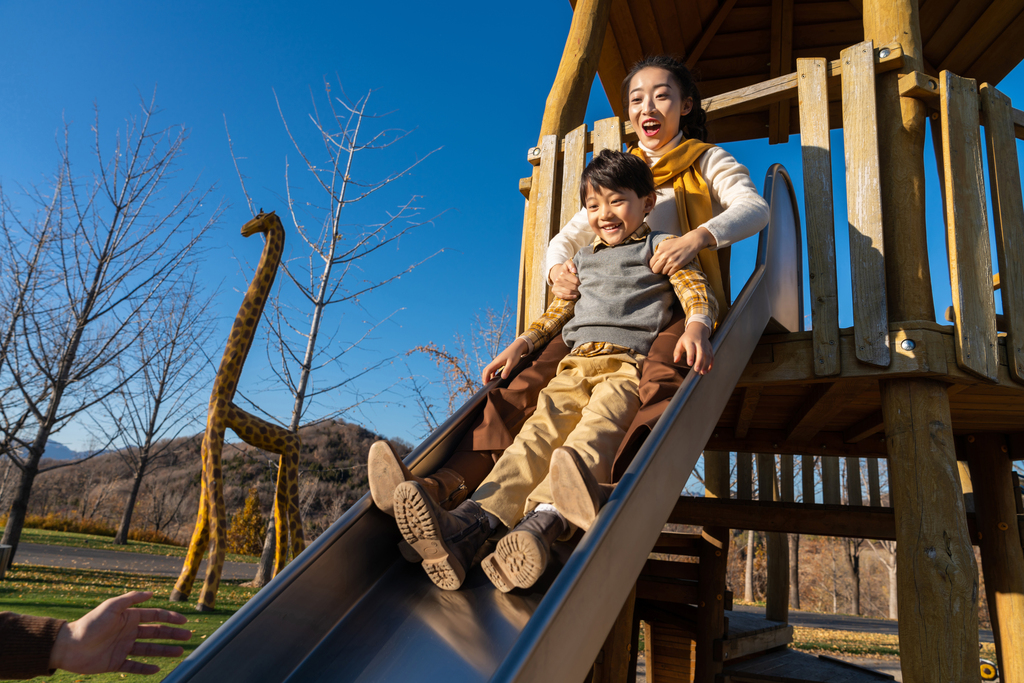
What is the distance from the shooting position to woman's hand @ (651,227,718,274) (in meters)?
2.06

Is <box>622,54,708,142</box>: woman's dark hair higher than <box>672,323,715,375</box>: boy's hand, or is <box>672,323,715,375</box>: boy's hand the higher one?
<box>622,54,708,142</box>: woman's dark hair

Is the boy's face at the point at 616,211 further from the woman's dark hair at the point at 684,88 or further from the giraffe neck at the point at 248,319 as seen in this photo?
the giraffe neck at the point at 248,319

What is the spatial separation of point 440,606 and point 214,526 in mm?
4171

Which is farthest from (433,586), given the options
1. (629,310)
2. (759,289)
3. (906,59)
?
(906,59)

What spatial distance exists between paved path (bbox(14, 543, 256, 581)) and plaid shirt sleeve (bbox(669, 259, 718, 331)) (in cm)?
877

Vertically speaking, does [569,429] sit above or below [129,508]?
above

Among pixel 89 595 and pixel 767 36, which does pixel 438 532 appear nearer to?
pixel 89 595

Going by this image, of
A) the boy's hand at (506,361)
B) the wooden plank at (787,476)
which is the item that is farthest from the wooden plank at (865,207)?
the wooden plank at (787,476)

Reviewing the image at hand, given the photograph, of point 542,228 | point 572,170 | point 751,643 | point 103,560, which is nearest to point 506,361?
point 542,228

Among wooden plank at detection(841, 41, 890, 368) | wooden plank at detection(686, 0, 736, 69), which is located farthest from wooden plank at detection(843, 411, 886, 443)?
wooden plank at detection(686, 0, 736, 69)

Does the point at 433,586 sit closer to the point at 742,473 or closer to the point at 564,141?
the point at 564,141

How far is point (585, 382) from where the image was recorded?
2.02 m

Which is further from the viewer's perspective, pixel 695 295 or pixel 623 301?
pixel 623 301

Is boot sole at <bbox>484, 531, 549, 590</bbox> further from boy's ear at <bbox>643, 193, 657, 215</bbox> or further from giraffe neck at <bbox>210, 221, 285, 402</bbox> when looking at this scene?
giraffe neck at <bbox>210, 221, 285, 402</bbox>
